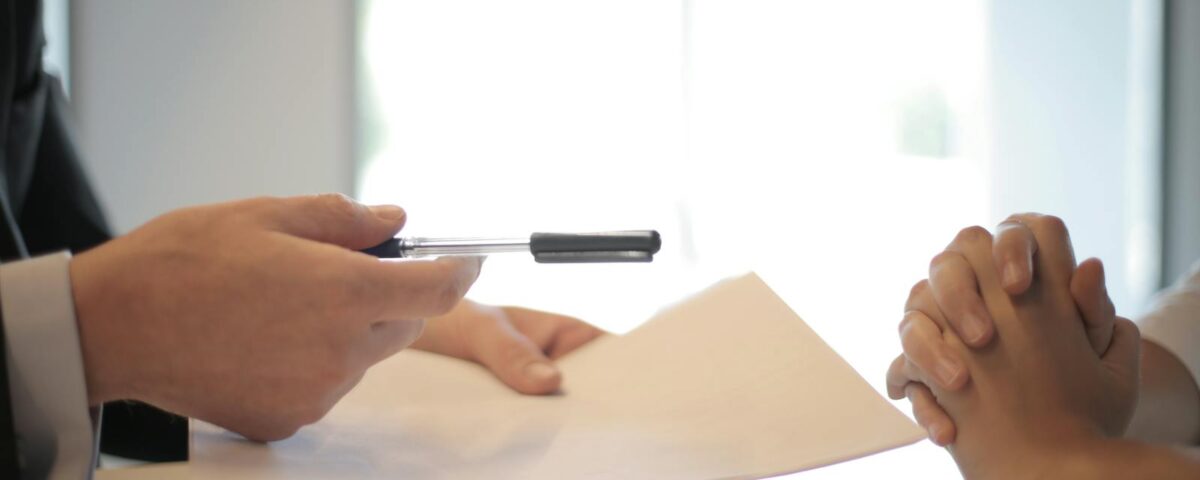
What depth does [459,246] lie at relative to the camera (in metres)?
0.45

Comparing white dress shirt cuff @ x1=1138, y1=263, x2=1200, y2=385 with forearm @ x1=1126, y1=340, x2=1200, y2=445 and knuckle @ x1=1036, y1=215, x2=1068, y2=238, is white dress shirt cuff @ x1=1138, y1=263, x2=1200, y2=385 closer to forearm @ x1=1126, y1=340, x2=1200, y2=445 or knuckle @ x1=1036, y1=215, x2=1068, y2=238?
forearm @ x1=1126, y1=340, x2=1200, y2=445

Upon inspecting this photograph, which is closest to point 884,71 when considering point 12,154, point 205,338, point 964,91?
point 964,91

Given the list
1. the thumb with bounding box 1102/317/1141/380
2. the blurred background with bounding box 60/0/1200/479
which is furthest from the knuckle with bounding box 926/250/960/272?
the blurred background with bounding box 60/0/1200/479

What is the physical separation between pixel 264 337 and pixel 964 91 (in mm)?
3143

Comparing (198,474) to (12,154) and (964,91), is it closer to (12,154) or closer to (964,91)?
(12,154)

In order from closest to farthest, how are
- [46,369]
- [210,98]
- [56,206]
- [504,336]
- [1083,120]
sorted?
[46,369], [504,336], [56,206], [210,98], [1083,120]

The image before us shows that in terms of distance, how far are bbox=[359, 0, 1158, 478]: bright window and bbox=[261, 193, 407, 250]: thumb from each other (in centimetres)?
229

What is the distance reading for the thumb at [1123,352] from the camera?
1.90 ft

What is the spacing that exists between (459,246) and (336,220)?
0.06 metres

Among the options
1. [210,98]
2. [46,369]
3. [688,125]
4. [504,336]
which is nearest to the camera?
[46,369]

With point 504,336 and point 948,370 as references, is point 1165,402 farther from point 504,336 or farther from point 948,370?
point 504,336

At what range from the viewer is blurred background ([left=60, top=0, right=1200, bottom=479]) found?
8.76ft

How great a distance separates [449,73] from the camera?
2830 mm

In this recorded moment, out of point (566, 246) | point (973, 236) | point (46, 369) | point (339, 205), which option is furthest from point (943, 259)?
point (46, 369)
